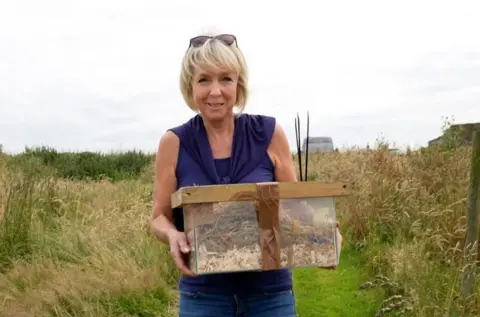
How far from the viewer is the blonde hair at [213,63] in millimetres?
2594

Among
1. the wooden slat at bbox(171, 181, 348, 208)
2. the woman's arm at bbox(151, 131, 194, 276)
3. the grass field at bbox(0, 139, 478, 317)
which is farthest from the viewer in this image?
the grass field at bbox(0, 139, 478, 317)

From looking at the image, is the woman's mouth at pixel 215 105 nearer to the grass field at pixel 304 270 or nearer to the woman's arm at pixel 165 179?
the woman's arm at pixel 165 179

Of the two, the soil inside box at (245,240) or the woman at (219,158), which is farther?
the woman at (219,158)

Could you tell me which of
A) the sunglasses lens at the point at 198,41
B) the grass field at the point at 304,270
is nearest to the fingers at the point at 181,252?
the sunglasses lens at the point at 198,41

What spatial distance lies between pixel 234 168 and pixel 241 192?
28 cm

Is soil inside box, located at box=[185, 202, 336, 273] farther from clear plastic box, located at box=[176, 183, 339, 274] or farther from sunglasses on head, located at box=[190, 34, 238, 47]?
sunglasses on head, located at box=[190, 34, 238, 47]

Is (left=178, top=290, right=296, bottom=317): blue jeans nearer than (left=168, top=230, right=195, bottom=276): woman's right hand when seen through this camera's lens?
No

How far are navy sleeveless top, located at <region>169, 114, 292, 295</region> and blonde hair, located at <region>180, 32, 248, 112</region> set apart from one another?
0.11 metres

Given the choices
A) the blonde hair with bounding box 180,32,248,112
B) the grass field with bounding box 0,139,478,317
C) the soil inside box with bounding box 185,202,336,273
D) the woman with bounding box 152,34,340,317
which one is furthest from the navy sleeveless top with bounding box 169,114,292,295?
the grass field with bounding box 0,139,478,317

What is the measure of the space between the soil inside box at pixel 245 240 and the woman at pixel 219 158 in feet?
0.46

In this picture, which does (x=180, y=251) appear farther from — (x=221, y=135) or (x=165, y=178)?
(x=221, y=135)

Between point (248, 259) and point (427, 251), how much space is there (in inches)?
176

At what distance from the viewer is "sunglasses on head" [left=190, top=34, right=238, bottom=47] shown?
8.74ft

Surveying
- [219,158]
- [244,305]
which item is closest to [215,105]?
[219,158]
